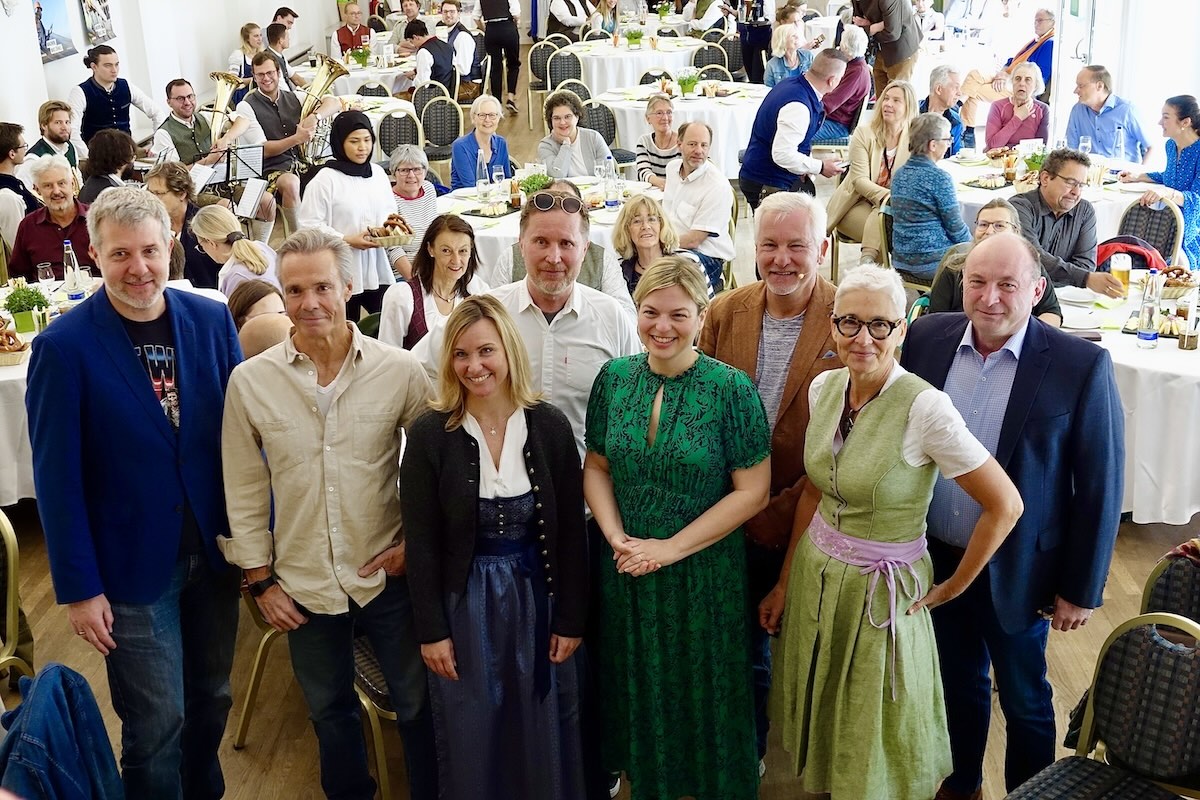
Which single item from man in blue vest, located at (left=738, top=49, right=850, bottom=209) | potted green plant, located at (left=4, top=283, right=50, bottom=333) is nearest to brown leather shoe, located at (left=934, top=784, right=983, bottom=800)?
potted green plant, located at (left=4, top=283, right=50, bottom=333)

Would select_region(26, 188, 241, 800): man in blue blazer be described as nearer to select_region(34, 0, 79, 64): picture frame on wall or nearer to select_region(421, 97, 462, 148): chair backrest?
select_region(421, 97, 462, 148): chair backrest

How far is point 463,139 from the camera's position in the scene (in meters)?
7.61

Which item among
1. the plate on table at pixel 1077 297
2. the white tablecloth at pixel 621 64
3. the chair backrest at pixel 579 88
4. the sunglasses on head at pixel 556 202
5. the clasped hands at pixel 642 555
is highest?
the white tablecloth at pixel 621 64

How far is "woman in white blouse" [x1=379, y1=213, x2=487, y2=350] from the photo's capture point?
409 cm

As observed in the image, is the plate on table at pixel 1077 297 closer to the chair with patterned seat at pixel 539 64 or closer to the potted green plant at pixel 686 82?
the potted green plant at pixel 686 82

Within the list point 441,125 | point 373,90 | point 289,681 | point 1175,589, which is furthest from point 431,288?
point 373,90

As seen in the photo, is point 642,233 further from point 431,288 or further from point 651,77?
point 651,77

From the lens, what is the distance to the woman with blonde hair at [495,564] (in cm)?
261

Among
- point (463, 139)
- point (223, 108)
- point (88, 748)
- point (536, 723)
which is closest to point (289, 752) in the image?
point (536, 723)

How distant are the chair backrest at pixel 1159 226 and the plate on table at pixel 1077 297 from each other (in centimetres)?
96

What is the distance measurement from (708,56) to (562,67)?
146 cm

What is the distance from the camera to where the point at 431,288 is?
13.8 feet

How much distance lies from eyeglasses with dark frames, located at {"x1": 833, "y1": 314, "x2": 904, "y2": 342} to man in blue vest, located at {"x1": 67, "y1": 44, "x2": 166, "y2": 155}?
844 cm

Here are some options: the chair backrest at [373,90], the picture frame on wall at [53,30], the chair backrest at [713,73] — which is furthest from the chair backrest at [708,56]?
the picture frame on wall at [53,30]
